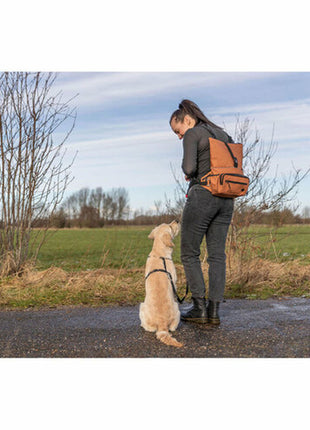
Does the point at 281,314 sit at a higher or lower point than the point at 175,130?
lower

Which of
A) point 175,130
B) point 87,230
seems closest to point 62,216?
point 175,130

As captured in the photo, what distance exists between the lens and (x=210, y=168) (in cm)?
474

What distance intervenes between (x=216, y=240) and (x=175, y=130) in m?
1.50

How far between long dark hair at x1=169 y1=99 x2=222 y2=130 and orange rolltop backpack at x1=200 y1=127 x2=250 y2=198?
0.22 meters

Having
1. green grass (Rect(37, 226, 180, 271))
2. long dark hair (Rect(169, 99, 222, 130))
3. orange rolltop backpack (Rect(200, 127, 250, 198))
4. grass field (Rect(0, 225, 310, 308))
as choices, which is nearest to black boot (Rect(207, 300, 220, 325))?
orange rolltop backpack (Rect(200, 127, 250, 198))

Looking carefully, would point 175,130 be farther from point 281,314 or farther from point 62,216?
point 62,216

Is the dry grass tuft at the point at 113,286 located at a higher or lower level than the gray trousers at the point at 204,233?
lower

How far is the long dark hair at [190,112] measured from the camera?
4.94 meters

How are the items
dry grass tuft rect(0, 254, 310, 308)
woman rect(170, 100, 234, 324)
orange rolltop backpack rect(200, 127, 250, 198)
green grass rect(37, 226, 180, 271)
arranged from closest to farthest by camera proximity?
orange rolltop backpack rect(200, 127, 250, 198)
woman rect(170, 100, 234, 324)
dry grass tuft rect(0, 254, 310, 308)
green grass rect(37, 226, 180, 271)

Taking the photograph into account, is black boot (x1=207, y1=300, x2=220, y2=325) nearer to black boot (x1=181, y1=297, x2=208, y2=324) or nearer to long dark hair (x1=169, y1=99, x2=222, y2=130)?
black boot (x1=181, y1=297, x2=208, y2=324)

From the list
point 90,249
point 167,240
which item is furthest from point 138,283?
point 90,249

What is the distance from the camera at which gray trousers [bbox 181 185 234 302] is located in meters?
4.74

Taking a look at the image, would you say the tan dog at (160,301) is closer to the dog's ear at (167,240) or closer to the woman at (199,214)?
the dog's ear at (167,240)

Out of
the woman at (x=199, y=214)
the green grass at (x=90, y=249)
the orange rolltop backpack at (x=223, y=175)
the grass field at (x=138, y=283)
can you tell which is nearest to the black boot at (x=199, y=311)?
the woman at (x=199, y=214)
